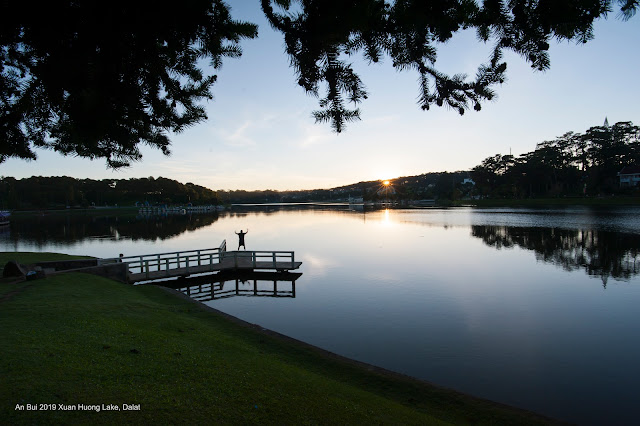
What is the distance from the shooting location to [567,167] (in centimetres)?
11600

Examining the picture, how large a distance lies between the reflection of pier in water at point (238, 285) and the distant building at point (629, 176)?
121 meters

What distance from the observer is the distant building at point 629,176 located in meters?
102

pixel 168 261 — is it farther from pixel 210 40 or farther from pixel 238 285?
pixel 210 40

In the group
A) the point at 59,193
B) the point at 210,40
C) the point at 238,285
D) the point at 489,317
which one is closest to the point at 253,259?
the point at 238,285

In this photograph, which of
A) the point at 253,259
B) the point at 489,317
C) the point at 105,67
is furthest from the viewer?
the point at 253,259

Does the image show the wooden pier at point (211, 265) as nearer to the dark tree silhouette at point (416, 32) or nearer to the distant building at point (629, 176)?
the dark tree silhouette at point (416, 32)

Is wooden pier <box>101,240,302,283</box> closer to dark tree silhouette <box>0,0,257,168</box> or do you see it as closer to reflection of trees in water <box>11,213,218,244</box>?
dark tree silhouette <box>0,0,257,168</box>

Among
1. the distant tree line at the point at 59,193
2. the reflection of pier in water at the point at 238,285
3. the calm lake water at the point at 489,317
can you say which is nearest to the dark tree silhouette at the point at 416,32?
the calm lake water at the point at 489,317

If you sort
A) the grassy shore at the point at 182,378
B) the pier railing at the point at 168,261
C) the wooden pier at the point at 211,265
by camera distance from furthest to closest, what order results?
1. the wooden pier at the point at 211,265
2. the pier railing at the point at 168,261
3. the grassy shore at the point at 182,378

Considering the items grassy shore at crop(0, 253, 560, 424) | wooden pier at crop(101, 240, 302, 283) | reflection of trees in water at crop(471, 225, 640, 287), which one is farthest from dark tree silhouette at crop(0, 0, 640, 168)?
reflection of trees in water at crop(471, 225, 640, 287)

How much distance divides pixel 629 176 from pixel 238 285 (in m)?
126

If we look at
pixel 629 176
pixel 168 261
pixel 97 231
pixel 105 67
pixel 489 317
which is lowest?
pixel 489 317

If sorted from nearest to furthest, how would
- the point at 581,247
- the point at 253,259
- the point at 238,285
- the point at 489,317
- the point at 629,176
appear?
1. the point at 489,317
2. the point at 238,285
3. the point at 253,259
4. the point at 581,247
5. the point at 629,176

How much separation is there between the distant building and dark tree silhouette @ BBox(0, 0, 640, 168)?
132 meters
